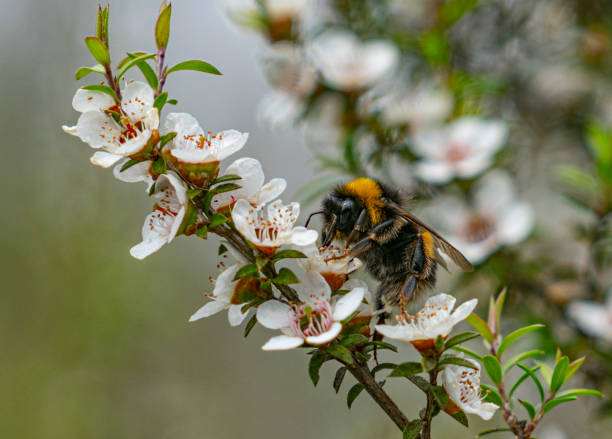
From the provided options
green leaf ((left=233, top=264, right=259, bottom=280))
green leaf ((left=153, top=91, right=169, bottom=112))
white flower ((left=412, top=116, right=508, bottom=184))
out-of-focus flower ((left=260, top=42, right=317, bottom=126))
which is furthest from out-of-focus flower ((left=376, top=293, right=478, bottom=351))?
out-of-focus flower ((left=260, top=42, right=317, bottom=126))

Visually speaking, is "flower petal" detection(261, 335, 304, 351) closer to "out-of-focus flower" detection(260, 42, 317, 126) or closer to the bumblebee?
the bumblebee

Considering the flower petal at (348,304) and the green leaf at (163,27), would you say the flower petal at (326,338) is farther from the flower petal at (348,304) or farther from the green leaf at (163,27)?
the green leaf at (163,27)

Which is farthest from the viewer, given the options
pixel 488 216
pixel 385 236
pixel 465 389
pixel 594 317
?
pixel 488 216

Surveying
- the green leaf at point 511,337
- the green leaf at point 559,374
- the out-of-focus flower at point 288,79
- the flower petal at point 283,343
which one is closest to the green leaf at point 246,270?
the flower petal at point 283,343

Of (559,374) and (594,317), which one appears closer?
(559,374)

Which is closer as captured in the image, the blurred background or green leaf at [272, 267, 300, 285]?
green leaf at [272, 267, 300, 285]

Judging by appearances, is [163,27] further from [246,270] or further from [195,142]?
[246,270]

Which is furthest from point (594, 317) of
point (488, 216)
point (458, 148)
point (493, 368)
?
point (493, 368)
